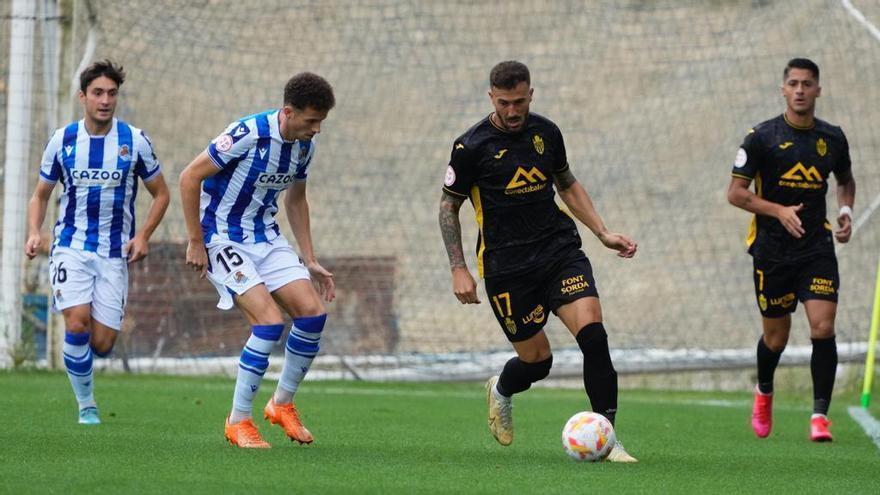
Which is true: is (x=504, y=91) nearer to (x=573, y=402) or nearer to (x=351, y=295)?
(x=573, y=402)

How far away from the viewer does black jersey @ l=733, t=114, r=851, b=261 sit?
902cm

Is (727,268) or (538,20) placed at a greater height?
(538,20)

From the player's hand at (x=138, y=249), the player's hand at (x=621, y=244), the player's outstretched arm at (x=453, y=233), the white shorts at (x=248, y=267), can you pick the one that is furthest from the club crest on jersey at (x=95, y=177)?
the player's hand at (x=621, y=244)

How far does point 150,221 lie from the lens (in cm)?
867

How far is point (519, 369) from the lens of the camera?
7.64 metres

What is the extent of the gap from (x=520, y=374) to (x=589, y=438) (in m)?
0.96

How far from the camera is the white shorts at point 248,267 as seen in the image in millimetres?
7465

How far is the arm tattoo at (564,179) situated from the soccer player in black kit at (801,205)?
184 cm

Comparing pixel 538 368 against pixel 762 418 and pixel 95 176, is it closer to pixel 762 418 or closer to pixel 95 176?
pixel 762 418

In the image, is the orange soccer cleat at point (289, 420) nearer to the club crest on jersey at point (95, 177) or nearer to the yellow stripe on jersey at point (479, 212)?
the yellow stripe on jersey at point (479, 212)

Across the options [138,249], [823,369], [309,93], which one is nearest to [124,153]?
[138,249]

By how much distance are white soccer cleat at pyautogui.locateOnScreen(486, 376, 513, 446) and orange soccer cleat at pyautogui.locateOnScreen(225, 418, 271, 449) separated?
1211mm

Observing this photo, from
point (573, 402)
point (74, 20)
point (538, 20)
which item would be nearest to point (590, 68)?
point (538, 20)

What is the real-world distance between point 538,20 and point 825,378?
19.7 ft
